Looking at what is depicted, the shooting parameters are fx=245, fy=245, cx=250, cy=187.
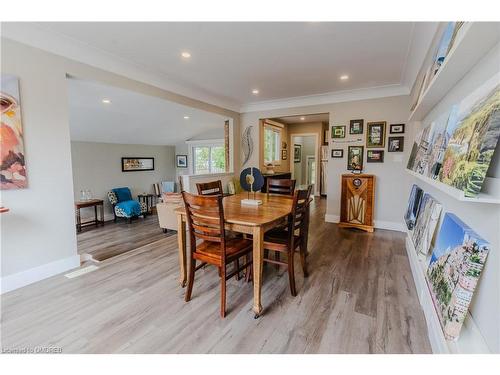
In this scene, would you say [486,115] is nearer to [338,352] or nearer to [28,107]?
[338,352]

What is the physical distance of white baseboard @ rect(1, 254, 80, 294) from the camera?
233 cm

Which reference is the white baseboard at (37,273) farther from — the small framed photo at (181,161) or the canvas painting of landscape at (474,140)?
the small framed photo at (181,161)

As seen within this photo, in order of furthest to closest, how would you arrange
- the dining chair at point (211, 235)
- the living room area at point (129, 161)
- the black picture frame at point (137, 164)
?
the black picture frame at point (137, 164), the living room area at point (129, 161), the dining chair at point (211, 235)

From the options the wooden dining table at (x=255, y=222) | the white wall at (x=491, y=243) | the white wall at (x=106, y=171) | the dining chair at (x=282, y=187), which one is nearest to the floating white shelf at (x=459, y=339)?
the white wall at (x=491, y=243)

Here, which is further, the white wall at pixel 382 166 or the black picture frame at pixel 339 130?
the black picture frame at pixel 339 130

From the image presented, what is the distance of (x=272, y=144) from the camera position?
273 inches

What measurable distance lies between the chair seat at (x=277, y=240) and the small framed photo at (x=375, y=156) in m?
2.75

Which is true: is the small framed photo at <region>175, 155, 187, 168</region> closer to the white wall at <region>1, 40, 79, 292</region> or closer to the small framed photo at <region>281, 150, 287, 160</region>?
the small framed photo at <region>281, 150, 287, 160</region>

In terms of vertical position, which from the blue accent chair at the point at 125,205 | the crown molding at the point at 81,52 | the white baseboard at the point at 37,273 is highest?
the crown molding at the point at 81,52

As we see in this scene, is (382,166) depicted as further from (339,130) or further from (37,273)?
(37,273)

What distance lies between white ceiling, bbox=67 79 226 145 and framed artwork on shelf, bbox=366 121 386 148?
118 inches

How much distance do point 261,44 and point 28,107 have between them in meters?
2.43

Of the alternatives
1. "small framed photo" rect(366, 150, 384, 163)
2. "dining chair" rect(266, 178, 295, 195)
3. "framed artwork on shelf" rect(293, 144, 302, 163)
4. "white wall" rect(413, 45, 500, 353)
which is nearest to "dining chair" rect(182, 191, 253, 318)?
"dining chair" rect(266, 178, 295, 195)

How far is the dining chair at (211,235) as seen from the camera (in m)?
1.91
